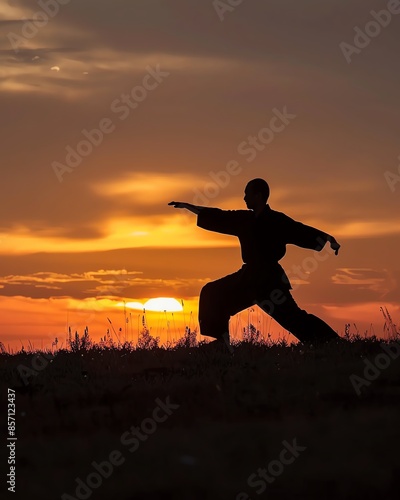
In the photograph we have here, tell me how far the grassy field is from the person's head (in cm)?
210

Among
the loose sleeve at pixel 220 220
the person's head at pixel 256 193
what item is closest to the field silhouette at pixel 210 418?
the loose sleeve at pixel 220 220

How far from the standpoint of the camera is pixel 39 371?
11836mm

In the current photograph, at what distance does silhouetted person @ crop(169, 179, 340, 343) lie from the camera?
12742mm

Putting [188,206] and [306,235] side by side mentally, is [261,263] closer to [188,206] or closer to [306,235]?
[306,235]

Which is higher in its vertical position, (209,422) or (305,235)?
(305,235)

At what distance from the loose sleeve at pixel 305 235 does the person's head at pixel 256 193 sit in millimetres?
457

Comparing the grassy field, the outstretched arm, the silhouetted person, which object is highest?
the outstretched arm

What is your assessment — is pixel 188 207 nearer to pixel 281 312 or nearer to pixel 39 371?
pixel 281 312

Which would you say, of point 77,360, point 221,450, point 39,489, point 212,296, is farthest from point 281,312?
point 39,489

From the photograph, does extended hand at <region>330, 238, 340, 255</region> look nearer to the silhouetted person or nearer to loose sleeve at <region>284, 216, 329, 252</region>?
the silhouetted person

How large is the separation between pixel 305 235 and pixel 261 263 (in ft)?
2.47

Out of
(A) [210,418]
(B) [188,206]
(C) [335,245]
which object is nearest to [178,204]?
(B) [188,206]

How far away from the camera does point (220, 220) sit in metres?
12.9

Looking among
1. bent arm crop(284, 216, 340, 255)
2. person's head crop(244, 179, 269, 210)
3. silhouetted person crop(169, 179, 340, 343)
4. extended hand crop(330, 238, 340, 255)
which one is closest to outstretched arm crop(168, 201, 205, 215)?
silhouetted person crop(169, 179, 340, 343)
